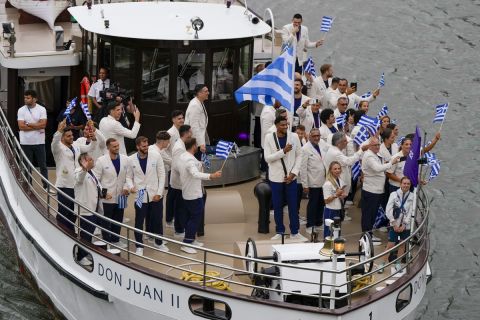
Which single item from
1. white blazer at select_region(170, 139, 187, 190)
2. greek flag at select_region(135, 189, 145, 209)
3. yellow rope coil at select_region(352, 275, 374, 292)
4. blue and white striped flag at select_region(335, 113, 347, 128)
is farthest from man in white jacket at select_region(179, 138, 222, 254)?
blue and white striped flag at select_region(335, 113, 347, 128)

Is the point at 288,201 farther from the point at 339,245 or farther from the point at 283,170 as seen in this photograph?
the point at 339,245

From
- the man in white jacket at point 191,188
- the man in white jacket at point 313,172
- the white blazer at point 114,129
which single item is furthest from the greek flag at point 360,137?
the white blazer at point 114,129

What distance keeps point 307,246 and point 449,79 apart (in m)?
17.9

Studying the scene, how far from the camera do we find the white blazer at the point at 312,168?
16375 mm

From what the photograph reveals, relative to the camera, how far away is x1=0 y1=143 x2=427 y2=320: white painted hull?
1355 cm

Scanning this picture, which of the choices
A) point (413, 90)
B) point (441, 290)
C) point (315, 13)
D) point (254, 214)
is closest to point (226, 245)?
point (254, 214)

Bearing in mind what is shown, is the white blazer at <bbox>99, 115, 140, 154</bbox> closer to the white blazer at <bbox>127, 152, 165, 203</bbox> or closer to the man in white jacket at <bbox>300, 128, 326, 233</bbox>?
the white blazer at <bbox>127, 152, 165, 203</bbox>

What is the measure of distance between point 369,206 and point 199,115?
114 inches

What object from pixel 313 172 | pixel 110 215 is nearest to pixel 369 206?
pixel 313 172

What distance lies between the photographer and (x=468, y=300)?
2033cm

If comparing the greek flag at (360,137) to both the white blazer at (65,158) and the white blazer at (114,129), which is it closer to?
the white blazer at (114,129)

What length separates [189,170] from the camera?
50.2ft

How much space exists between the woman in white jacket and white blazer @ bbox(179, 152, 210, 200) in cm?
267

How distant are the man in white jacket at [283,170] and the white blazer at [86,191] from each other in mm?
2520
